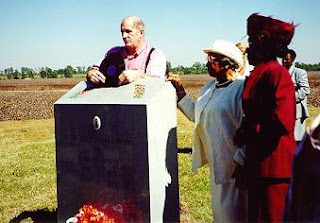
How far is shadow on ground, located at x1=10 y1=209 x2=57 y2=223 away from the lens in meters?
5.36

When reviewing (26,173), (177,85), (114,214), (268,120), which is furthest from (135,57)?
(26,173)

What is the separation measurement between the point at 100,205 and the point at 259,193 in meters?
1.87

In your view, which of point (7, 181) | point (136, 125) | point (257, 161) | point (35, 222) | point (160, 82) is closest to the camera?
point (257, 161)

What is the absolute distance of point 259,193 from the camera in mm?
3021

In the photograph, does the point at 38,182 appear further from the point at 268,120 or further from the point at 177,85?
the point at 268,120

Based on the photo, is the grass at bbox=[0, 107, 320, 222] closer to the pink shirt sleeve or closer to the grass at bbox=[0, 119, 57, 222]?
the grass at bbox=[0, 119, 57, 222]

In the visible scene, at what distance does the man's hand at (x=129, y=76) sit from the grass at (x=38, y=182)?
2042 mm

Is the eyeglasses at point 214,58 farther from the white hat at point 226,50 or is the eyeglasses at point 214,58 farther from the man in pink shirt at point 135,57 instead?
the man in pink shirt at point 135,57

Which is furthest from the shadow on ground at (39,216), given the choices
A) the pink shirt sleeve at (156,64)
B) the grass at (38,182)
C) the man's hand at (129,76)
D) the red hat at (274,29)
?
the red hat at (274,29)

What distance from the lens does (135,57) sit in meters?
4.45

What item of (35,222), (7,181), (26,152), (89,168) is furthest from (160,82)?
(26,152)

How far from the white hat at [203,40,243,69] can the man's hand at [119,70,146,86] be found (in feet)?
3.29

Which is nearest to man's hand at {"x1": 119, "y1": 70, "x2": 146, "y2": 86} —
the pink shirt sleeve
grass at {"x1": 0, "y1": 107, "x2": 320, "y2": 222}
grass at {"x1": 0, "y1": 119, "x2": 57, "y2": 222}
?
the pink shirt sleeve

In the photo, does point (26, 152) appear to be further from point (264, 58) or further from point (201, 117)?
point (264, 58)
